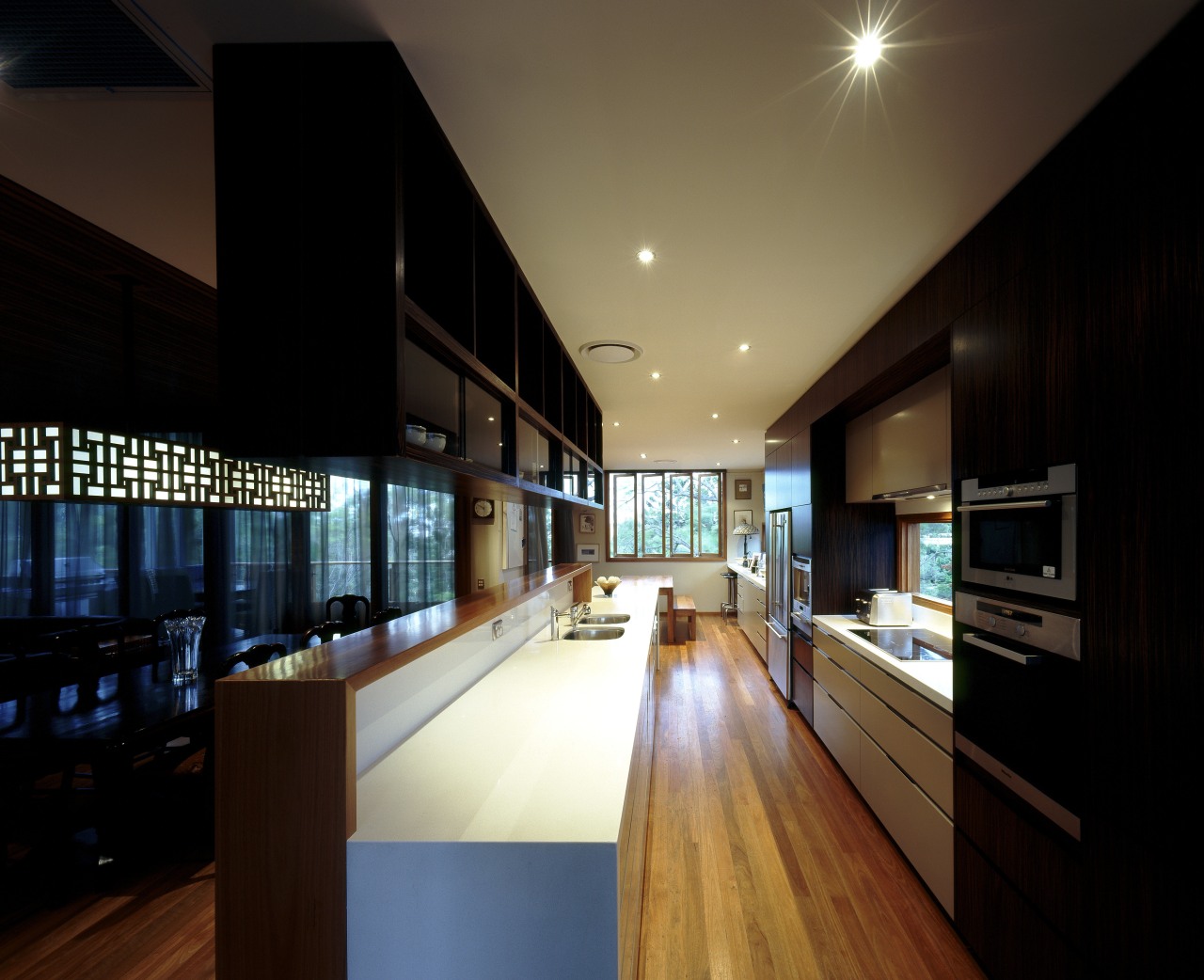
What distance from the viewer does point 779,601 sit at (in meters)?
4.91

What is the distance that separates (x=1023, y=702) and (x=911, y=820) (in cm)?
111

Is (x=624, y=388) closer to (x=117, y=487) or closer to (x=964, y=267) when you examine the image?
(x=964, y=267)

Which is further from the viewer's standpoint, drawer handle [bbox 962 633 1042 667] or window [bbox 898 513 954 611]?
window [bbox 898 513 954 611]

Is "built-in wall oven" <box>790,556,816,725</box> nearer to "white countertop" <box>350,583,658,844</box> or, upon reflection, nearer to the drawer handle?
the drawer handle

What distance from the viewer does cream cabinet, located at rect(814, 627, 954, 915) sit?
2.10m

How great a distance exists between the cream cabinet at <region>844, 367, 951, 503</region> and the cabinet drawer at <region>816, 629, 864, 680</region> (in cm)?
94

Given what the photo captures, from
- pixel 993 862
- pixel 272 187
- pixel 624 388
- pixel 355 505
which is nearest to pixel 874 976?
pixel 993 862

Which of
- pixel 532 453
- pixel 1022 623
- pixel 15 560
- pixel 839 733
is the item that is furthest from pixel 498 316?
pixel 15 560

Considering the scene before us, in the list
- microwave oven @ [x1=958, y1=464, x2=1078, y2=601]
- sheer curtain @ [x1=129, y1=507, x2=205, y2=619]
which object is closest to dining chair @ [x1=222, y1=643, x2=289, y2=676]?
sheer curtain @ [x1=129, y1=507, x2=205, y2=619]

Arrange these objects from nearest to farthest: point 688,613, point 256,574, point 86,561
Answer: point 86,561 → point 256,574 → point 688,613

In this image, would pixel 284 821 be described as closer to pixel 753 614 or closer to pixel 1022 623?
pixel 1022 623

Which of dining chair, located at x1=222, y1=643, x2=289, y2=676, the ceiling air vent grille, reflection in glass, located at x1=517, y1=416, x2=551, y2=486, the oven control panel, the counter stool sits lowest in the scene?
the counter stool

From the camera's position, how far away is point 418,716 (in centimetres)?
168

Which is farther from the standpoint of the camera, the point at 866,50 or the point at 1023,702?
the point at 1023,702
